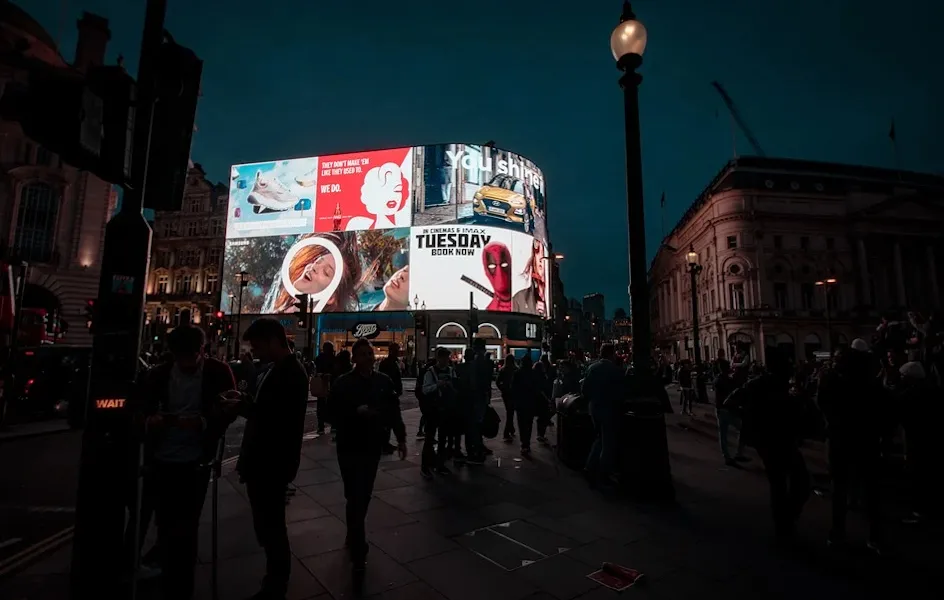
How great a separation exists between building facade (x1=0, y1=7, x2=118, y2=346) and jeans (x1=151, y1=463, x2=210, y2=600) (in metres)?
35.2

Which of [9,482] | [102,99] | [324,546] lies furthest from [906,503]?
[9,482]

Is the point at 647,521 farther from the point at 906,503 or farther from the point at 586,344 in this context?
the point at 586,344

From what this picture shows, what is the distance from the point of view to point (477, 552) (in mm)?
4297

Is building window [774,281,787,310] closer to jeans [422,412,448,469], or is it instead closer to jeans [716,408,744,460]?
jeans [716,408,744,460]

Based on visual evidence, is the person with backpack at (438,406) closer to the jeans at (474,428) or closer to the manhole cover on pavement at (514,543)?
the jeans at (474,428)

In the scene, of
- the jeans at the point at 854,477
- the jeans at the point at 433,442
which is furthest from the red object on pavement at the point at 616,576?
the jeans at the point at 433,442

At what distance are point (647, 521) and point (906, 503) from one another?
3.73m

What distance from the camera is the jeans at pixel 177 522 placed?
313cm

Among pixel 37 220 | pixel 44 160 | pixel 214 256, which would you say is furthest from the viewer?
pixel 214 256

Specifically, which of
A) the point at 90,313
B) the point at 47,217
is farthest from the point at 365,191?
the point at 90,313

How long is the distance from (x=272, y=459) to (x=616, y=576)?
2868 mm

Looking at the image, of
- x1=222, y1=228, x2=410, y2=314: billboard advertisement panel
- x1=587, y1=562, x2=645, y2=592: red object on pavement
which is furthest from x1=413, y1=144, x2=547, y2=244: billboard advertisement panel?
x1=587, y1=562, x2=645, y2=592: red object on pavement

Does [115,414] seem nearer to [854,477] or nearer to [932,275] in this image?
[854,477]

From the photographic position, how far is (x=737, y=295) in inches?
2125
